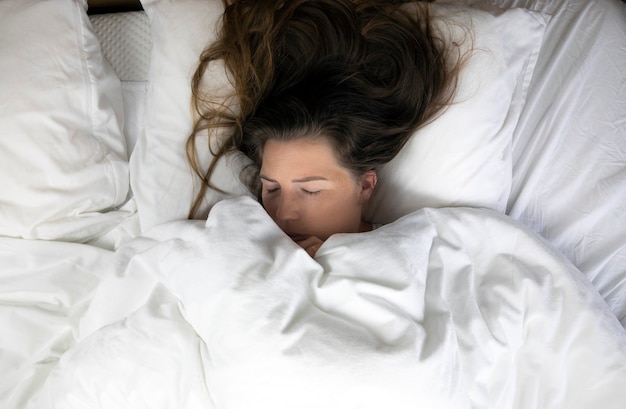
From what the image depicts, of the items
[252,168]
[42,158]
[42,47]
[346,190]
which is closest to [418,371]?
[346,190]

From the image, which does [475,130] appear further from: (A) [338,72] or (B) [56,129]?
(B) [56,129]

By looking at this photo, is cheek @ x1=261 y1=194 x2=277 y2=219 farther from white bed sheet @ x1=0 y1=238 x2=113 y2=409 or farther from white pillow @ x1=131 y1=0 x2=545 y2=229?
white bed sheet @ x1=0 y1=238 x2=113 y2=409

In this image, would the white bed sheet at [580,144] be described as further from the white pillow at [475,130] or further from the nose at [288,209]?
the nose at [288,209]

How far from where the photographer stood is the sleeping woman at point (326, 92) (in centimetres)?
119

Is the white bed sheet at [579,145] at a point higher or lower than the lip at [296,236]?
higher

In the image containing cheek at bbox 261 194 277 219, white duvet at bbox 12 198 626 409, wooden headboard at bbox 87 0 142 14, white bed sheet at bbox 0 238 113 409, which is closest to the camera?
white duvet at bbox 12 198 626 409

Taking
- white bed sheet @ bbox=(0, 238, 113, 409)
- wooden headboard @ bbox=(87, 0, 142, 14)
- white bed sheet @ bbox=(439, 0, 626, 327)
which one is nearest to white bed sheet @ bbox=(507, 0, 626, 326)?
white bed sheet @ bbox=(439, 0, 626, 327)

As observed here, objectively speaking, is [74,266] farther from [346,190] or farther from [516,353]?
[516,353]

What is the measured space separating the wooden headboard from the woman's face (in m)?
0.76

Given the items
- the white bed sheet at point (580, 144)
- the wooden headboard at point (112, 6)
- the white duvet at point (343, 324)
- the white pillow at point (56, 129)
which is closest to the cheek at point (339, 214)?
the white duvet at point (343, 324)

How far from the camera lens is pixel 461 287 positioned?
3.71 ft

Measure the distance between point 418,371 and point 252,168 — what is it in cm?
63

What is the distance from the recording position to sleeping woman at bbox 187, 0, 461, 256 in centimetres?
119

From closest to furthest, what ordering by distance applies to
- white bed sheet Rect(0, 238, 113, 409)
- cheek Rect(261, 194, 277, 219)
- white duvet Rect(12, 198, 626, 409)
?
white duvet Rect(12, 198, 626, 409) → white bed sheet Rect(0, 238, 113, 409) → cheek Rect(261, 194, 277, 219)
